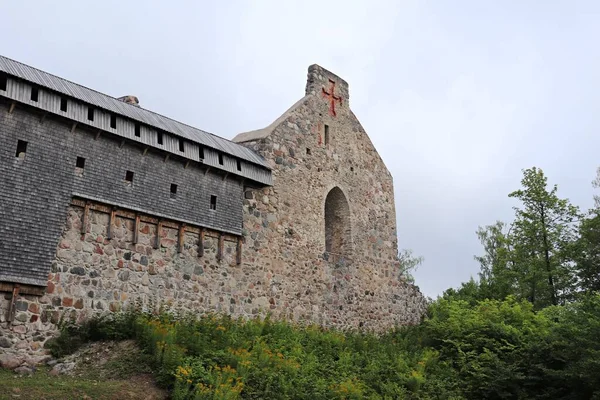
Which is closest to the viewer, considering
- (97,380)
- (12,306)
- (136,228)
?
(97,380)

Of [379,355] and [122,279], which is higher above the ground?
[122,279]

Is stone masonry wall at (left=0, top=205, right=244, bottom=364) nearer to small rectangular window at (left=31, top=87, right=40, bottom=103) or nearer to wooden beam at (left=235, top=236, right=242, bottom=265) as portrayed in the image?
wooden beam at (left=235, top=236, right=242, bottom=265)

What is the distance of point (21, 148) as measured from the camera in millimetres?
11898

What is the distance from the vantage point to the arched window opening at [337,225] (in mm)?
19969

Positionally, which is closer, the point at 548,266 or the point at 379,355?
the point at 379,355

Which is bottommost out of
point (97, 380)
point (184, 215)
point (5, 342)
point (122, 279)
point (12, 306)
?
point (97, 380)

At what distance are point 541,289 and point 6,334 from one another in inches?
840

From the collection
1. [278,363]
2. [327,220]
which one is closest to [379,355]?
[278,363]

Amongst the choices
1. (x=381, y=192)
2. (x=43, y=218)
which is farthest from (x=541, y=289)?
(x=43, y=218)

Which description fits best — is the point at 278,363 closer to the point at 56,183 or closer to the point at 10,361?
the point at 10,361

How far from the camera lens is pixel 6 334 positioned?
35.7 feet

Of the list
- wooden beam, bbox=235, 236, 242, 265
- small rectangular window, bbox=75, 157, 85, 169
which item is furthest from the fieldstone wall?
small rectangular window, bbox=75, 157, 85, 169

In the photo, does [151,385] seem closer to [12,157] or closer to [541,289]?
[12,157]

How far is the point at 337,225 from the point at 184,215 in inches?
281
